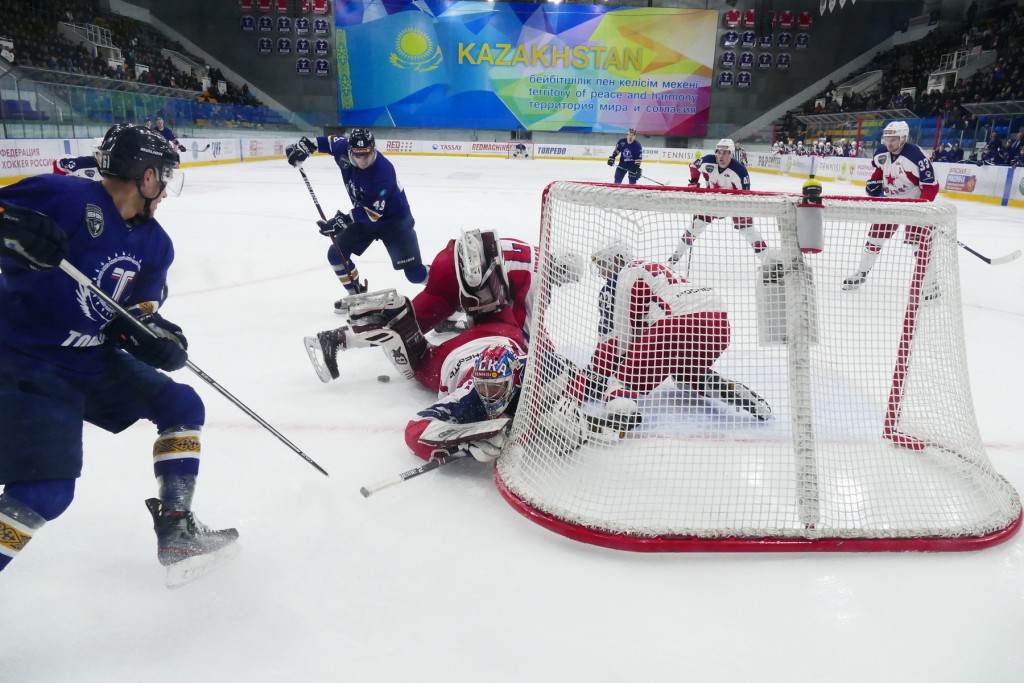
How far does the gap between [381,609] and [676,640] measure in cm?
66

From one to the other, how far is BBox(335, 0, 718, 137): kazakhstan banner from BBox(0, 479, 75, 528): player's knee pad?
24.9 m

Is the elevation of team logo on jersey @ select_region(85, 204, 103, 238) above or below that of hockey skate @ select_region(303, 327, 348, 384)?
above

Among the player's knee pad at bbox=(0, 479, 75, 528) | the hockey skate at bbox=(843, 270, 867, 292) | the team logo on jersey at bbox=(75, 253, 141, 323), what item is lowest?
the player's knee pad at bbox=(0, 479, 75, 528)

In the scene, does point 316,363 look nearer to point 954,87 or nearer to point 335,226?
point 335,226

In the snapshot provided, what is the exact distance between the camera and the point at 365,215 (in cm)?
418

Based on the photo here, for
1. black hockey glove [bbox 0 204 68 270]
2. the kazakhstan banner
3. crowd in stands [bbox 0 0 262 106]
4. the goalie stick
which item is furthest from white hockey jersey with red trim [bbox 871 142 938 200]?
the kazakhstan banner

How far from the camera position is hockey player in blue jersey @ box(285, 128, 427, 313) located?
13.3 ft

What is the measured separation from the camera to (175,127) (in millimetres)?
15383

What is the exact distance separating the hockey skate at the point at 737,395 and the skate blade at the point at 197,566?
1.50 metres

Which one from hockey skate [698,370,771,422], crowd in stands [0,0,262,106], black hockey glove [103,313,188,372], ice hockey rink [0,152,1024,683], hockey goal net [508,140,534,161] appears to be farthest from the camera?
hockey goal net [508,140,534,161]

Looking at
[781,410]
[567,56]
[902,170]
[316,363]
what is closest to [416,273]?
[316,363]

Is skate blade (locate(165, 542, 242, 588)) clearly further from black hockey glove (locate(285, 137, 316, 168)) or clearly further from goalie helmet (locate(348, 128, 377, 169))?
black hockey glove (locate(285, 137, 316, 168))

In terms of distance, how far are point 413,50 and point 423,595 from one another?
25847 millimetres

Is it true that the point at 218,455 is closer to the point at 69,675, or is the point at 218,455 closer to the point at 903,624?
the point at 69,675
